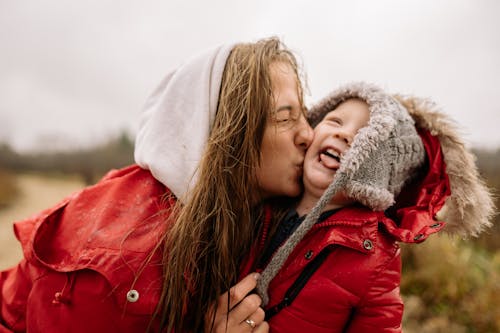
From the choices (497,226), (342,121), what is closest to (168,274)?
(342,121)

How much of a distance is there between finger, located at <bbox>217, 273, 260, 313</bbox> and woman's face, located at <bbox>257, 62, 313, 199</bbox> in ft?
1.73

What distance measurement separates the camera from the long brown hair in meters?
1.61

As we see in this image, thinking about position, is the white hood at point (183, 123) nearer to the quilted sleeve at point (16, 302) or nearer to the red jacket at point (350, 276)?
the red jacket at point (350, 276)

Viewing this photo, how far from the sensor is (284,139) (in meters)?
1.94

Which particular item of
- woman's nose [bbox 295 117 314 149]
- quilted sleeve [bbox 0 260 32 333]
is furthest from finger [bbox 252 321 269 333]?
quilted sleeve [bbox 0 260 32 333]

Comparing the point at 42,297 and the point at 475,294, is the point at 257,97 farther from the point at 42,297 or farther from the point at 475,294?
the point at 475,294

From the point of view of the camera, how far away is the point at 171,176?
178cm

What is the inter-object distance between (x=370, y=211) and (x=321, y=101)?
0.80 metres

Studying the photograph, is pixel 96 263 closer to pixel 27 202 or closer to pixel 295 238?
pixel 295 238

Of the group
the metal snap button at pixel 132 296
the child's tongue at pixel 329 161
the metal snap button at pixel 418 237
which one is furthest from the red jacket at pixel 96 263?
the metal snap button at pixel 418 237

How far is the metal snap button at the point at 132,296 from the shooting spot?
151 centimetres

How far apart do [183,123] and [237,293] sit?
2.88ft

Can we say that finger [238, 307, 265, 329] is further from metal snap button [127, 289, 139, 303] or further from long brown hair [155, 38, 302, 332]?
metal snap button [127, 289, 139, 303]

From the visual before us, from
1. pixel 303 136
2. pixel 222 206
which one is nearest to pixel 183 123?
pixel 222 206
